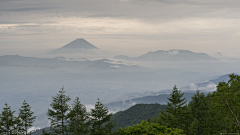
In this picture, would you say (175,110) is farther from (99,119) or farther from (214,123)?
(99,119)

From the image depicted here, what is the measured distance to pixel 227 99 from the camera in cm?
3098

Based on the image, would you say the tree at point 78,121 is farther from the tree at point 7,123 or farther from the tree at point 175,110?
the tree at point 175,110

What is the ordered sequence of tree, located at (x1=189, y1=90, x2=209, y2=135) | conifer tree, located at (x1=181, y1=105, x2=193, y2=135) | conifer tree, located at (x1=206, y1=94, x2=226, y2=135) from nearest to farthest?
tree, located at (x1=189, y1=90, x2=209, y2=135)
conifer tree, located at (x1=206, y1=94, x2=226, y2=135)
conifer tree, located at (x1=181, y1=105, x2=193, y2=135)

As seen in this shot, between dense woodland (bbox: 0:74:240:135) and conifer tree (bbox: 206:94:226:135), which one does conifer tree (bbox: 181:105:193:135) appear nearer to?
dense woodland (bbox: 0:74:240:135)

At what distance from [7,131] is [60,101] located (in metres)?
10.3

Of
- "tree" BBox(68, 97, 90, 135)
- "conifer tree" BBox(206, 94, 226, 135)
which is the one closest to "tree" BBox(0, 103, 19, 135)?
"tree" BBox(68, 97, 90, 135)

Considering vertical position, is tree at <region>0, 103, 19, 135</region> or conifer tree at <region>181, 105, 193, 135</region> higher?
tree at <region>0, 103, 19, 135</region>

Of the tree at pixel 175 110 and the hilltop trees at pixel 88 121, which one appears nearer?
the hilltop trees at pixel 88 121

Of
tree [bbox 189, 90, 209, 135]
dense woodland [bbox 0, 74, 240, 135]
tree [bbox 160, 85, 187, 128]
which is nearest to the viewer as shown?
dense woodland [bbox 0, 74, 240, 135]

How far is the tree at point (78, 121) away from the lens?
32.6m

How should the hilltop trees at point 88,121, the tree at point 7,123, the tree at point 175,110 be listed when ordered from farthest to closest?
the tree at point 175,110
the hilltop trees at point 88,121
the tree at point 7,123

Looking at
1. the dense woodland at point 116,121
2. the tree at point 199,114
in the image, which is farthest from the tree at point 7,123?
the tree at point 199,114

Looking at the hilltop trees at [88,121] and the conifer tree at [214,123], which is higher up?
the hilltop trees at [88,121]

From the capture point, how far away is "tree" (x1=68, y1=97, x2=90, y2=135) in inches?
1283
